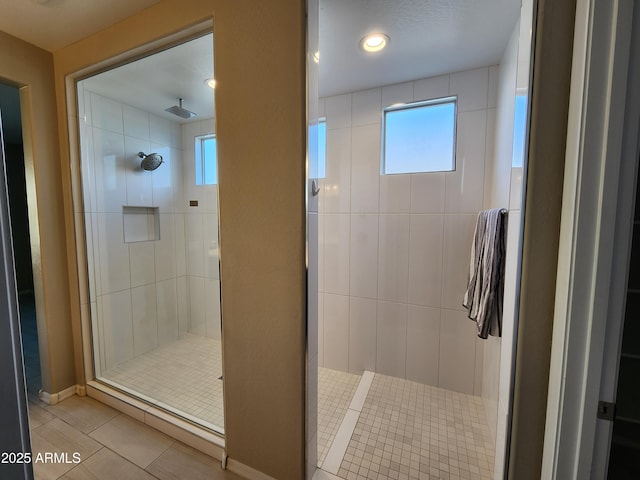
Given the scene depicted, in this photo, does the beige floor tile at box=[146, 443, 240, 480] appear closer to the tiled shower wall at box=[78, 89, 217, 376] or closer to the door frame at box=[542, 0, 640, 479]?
the tiled shower wall at box=[78, 89, 217, 376]

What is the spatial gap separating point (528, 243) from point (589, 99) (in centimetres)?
37

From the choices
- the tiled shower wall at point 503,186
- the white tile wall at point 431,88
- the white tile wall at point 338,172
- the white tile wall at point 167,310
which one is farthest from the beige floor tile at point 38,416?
the white tile wall at point 431,88

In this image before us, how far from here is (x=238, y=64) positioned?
1.08m

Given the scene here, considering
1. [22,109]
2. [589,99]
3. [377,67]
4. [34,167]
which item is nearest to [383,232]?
[377,67]

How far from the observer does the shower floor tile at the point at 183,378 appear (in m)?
1.54

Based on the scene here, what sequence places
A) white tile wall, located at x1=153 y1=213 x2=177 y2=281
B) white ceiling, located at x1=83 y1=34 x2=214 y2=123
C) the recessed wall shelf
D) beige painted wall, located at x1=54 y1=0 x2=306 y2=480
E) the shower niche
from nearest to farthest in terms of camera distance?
beige painted wall, located at x1=54 y1=0 x2=306 y2=480 < white ceiling, located at x1=83 y1=34 x2=214 y2=123 < the shower niche < the recessed wall shelf < white tile wall, located at x1=153 y1=213 x2=177 y2=281

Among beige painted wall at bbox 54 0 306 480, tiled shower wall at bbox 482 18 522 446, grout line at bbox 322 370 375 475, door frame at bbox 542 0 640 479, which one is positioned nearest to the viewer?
door frame at bbox 542 0 640 479

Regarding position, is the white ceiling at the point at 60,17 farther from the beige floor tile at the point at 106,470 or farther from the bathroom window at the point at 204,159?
the beige floor tile at the point at 106,470

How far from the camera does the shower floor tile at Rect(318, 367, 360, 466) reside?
1428 millimetres

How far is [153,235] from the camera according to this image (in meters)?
2.29

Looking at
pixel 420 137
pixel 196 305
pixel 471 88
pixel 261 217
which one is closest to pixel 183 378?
pixel 196 305

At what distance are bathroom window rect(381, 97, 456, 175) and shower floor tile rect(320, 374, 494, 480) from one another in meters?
1.53

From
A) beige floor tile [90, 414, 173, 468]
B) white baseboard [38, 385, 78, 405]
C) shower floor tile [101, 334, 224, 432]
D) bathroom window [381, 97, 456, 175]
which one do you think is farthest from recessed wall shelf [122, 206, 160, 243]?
bathroom window [381, 97, 456, 175]

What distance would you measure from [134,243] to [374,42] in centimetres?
227
